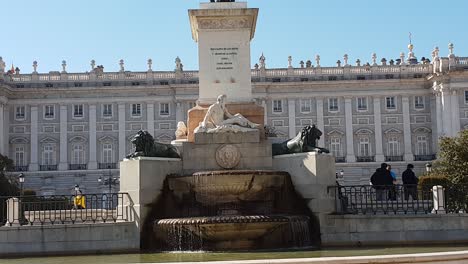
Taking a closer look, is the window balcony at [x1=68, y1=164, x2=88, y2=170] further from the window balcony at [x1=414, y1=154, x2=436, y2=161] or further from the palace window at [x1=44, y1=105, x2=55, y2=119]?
the window balcony at [x1=414, y1=154, x2=436, y2=161]

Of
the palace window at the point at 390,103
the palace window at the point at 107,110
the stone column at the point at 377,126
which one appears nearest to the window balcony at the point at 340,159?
the stone column at the point at 377,126

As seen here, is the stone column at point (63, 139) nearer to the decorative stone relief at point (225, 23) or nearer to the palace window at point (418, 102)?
the palace window at point (418, 102)

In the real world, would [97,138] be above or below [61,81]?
below

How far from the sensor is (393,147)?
8175 centimetres

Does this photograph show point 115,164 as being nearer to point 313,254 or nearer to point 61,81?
point 61,81

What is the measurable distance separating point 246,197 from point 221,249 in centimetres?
154

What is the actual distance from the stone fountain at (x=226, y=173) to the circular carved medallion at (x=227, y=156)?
21 millimetres

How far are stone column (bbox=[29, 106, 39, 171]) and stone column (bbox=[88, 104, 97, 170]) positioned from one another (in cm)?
564

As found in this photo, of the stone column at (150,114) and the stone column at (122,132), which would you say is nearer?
the stone column at (122,132)

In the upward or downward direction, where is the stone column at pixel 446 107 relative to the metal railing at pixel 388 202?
upward

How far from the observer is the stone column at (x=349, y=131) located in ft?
267

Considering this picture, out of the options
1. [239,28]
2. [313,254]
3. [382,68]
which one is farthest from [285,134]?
[313,254]

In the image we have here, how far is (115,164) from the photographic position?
80875 mm

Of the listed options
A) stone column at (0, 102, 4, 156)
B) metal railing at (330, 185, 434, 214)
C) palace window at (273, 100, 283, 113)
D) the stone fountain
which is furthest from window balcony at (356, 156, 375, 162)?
the stone fountain
